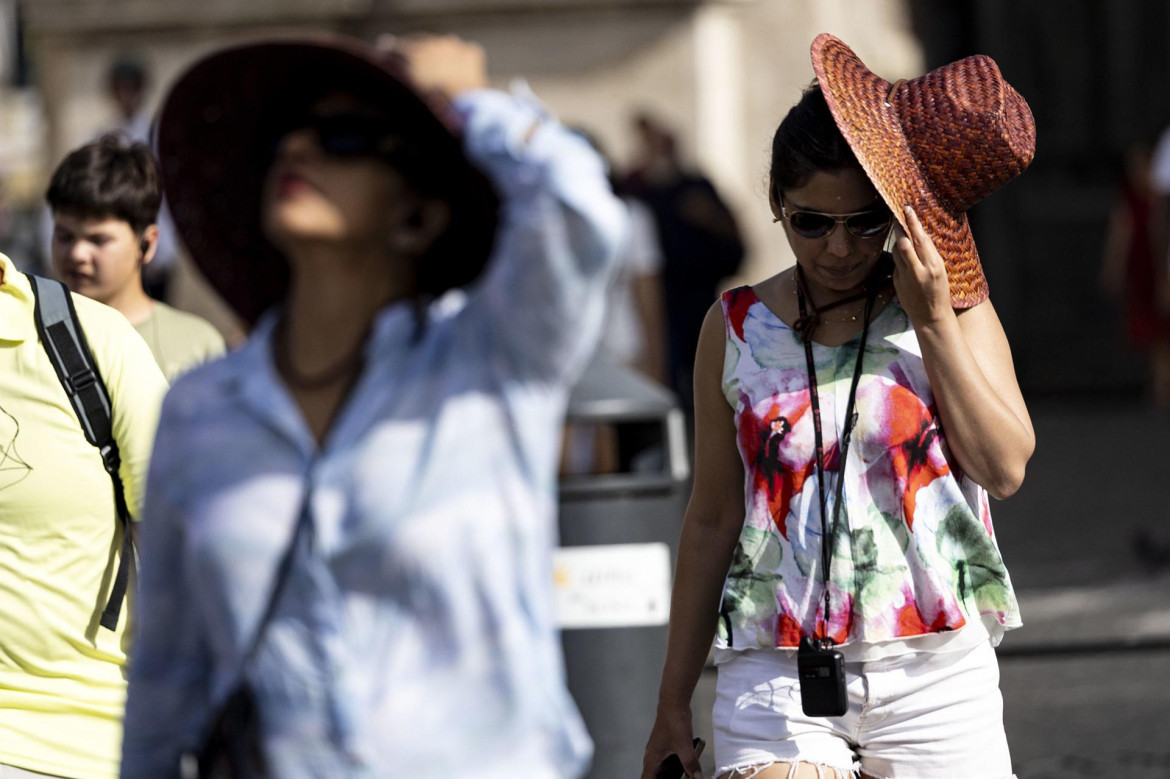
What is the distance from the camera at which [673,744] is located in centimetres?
329

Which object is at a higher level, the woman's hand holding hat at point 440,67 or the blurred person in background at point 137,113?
the blurred person in background at point 137,113

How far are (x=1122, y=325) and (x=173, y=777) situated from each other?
12.6 meters

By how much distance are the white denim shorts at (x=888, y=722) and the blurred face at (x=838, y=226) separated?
25.0 inches

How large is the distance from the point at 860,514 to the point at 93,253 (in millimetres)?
1833

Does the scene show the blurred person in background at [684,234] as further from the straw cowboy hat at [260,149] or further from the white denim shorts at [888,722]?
the straw cowboy hat at [260,149]

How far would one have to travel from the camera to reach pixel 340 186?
226 cm

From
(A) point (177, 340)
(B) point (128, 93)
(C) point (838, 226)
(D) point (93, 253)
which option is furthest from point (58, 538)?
(B) point (128, 93)

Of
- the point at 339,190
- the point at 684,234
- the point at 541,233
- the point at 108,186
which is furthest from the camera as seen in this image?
the point at 684,234

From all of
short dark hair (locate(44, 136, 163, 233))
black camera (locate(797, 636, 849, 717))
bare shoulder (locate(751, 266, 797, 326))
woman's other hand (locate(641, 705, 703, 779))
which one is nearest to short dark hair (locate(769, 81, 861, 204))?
bare shoulder (locate(751, 266, 797, 326))

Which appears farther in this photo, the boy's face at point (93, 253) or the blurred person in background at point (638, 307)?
the blurred person in background at point (638, 307)

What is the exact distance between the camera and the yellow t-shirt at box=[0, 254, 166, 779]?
3.34m

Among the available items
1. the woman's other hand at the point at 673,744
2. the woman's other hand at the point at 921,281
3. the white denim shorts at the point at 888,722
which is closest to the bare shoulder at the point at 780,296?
the woman's other hand at the point at 921,281

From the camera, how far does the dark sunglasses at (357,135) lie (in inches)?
89.4

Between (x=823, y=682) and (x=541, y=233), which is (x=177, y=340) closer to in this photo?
(x=823, y=682)
